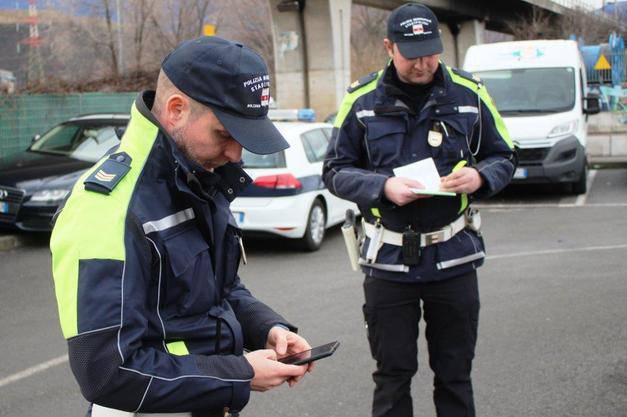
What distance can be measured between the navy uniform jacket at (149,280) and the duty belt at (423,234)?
1.57 metres

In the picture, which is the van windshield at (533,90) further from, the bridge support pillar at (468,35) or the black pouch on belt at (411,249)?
the bridge support pillar at (468,35)

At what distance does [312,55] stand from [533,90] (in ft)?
51.9

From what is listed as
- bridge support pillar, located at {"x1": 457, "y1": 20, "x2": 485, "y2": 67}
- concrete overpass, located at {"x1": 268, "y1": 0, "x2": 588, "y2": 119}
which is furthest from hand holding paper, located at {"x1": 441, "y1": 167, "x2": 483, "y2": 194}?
bridge support pillar, located at {"x1": 457, "y1": 20, "x2": 485, "y2": 67}

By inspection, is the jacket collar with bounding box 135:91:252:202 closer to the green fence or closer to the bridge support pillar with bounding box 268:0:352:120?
the green fence

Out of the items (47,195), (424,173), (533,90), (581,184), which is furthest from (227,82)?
(581,184)

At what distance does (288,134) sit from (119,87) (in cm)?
1110

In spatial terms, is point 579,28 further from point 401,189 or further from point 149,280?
point 149,280

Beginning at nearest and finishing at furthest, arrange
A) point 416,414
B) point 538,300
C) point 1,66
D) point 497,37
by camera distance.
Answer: point 416,414 < point 538,300 < point 1,66 < point 497,37

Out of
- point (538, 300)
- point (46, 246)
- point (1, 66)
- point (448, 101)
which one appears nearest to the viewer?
point (448, 101)

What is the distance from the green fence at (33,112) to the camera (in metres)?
14.1

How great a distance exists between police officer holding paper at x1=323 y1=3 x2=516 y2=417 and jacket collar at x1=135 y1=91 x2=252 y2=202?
4.68ft

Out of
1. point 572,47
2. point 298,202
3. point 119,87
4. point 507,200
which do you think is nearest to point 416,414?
point 298,202

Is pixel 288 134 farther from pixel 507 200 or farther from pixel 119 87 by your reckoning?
pixel 119 87

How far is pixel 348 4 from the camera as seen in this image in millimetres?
29312
